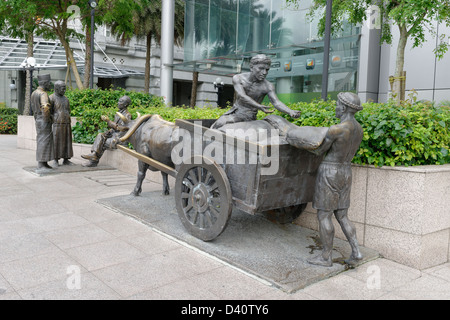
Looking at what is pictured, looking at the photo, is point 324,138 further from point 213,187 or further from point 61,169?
point 61,169

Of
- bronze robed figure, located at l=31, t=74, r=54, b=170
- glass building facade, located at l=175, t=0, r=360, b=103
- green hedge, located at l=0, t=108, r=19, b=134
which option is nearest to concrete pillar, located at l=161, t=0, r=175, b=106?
glass building facade, located at l=175, t=0, r=360, b=103

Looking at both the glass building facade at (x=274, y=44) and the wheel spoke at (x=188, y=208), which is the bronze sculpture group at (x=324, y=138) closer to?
the wheel spoke at (x=188, y=208)

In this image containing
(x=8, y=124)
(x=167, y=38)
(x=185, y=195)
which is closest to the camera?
(x=185, y=195)

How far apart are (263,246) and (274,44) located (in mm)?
12783

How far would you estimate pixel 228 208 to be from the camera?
4203 millimetres

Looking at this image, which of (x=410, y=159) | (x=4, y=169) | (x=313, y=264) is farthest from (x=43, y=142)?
(x=410, y=159)

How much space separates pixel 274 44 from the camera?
16.0m

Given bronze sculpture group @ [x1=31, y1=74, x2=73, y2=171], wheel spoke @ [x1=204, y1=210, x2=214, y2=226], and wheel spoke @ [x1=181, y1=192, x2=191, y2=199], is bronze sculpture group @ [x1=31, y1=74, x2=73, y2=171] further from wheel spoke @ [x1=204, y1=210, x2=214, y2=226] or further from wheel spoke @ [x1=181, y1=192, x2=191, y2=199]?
wheel spoke @ [x1=204, y1=210, x2=214, y2=226]

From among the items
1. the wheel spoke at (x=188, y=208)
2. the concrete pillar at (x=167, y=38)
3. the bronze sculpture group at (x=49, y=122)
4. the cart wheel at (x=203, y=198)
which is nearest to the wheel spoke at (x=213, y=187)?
the cart wheel at (x=203, y=198)

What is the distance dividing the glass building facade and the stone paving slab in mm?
10240

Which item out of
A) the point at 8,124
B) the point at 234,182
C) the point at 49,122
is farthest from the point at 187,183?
the point at 8,124

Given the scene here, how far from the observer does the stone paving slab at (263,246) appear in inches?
154

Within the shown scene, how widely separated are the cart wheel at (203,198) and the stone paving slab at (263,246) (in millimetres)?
197

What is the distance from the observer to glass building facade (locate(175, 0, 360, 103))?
15.0 metres
